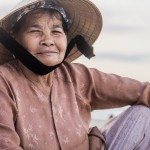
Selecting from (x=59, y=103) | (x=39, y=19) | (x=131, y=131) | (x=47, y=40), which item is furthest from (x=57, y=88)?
(x=131, y=131)

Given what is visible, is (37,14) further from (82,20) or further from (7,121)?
(7,121)

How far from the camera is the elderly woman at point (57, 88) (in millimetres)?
2988

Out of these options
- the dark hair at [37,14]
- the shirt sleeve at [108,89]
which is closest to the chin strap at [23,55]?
the dark hair at [37,14]

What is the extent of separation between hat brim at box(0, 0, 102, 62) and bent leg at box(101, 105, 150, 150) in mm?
577

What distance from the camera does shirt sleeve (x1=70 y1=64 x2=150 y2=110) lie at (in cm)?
347

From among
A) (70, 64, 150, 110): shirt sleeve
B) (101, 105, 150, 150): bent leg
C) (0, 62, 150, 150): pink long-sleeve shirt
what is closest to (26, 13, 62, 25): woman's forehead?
(0, 62, 150, 150): pink long-sleeve shirt

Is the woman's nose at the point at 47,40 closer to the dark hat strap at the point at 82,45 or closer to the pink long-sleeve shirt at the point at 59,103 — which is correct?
the pink long-sleeve shirt at the point at 59,103

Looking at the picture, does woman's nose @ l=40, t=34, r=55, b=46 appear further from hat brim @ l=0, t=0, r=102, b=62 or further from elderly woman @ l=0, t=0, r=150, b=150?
hat brim @ l=0, t=0, r=102, b=62

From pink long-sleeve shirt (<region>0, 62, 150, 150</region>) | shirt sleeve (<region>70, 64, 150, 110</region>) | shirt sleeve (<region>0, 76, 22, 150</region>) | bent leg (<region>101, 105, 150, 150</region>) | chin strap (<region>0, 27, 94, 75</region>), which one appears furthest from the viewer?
shirt sleeve (<region>70, 64, 150, 110</region>)

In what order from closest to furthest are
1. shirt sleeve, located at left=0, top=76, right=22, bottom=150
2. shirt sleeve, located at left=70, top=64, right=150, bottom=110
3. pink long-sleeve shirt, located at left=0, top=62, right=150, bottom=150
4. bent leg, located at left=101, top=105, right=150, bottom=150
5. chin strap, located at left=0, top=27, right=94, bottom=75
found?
shirt sleeve, located at left=0, top=76, right=22, bottom=150 → pink long-sleeve shirt, located at left=0, top=62, right=150, bottom=150 → chin strap, located at left=0, top=27, right=94, bottom=75 → bent leg, located at left=101, top=105, right=150, bottom=150 → shirt sleeve, located at left=70, top=64, right=150, bottom=110

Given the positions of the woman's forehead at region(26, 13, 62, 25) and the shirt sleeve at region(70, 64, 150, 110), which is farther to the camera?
the shirt sleeve at region(70, 64, 150, 110)

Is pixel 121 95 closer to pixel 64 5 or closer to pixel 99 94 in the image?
pixel 99 94

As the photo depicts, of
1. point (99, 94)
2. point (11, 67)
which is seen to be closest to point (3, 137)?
point (11, 67)

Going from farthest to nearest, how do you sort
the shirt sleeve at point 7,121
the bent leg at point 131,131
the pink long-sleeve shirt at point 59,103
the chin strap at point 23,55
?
the bent leg at point 131,131 < the chin strap at point 23,55 < the pink long-sleeve shirt at point 59,103 < the shirt sleeve at point 7,121
